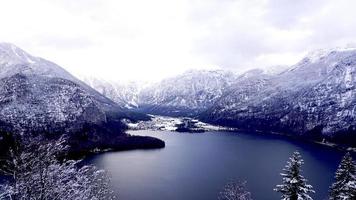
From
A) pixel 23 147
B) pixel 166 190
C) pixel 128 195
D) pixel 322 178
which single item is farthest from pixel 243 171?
pixel 23 147

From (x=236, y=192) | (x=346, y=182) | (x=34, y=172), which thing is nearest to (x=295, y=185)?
(x=346, y=182)

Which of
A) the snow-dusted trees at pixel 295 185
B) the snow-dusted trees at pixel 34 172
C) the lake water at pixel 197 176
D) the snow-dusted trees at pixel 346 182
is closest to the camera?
the snow-dusted trees at pixel 34 172

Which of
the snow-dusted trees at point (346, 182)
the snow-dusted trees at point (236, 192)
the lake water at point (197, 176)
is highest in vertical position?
the snow-dusted trees at point (346, 182)

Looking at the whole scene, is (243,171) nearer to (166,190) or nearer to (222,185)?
(222,185)

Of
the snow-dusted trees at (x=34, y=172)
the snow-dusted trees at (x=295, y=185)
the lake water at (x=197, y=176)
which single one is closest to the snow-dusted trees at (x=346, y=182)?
the snow-dusted trees at (x=295, y=185)

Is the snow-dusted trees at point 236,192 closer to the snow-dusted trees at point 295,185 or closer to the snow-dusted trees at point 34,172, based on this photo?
the snow-dusted trees at point 295,185

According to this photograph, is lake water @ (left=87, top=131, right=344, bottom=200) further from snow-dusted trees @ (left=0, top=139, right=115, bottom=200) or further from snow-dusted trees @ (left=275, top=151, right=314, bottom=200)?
snow-dusted trees @ (left=0, top=139, right=115, bottom=200)

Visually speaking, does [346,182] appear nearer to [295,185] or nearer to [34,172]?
[295,185]

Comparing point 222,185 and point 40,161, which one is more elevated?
point 40,161

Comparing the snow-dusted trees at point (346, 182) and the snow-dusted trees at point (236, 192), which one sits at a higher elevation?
the snow-dusted trees at point (346, 182)
